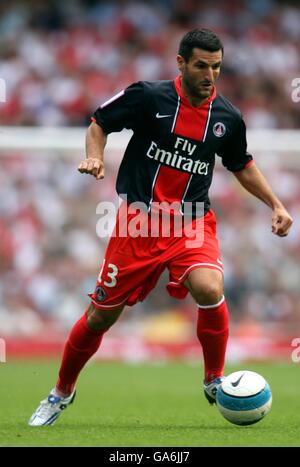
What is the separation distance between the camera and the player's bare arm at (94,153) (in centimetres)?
583

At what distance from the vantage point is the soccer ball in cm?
598

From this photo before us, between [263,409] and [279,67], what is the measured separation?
12752mm

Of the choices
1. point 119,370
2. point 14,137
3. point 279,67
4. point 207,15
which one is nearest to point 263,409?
point 119,370

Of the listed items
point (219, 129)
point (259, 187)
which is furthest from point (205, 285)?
point (219, 129)

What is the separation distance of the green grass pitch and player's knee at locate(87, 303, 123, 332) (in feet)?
2.10

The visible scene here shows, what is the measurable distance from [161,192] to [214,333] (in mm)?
982

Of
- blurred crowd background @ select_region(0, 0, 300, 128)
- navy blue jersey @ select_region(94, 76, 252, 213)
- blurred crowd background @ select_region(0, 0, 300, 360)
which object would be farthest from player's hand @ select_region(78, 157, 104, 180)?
blurred crowd background @ select_region(0, 0, 300, 128)

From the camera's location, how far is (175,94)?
21.1 feet

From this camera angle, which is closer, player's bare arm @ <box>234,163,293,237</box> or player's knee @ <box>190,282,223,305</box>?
player's knee @ <box>190,282,223,305</box>

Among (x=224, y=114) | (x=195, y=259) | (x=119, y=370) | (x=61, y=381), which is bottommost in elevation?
(x=119, y=370)

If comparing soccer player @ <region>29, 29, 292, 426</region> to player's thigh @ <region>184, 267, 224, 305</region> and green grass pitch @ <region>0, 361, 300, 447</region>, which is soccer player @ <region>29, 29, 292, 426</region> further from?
green grass pitch @ <region>0, 361, 300, 447</region>

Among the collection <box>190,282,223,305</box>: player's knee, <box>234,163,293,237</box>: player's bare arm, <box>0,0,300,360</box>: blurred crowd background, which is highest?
<box>234,163,293,237</box>: player's bare arm
